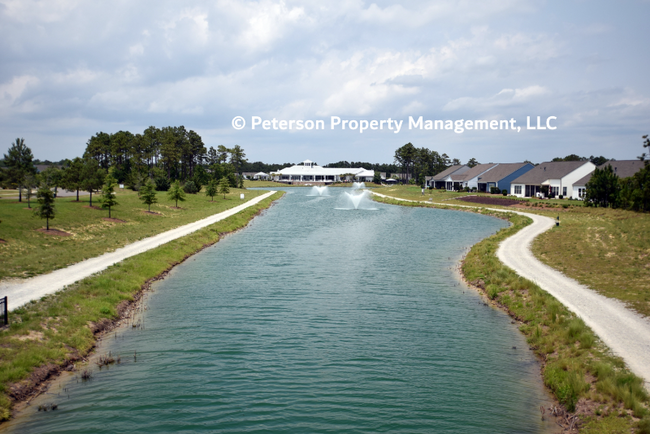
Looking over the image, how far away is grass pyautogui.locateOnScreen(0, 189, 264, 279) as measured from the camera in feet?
82.9

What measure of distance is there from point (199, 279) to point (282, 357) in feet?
40.5

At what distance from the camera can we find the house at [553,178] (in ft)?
257

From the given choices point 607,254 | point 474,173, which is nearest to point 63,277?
point 607,254

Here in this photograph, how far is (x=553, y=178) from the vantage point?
264 ft

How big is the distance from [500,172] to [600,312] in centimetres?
8976

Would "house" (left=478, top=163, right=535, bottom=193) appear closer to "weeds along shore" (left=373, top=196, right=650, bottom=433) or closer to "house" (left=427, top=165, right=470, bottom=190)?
"house" (left=427, top=165, right=470, bottom=190)

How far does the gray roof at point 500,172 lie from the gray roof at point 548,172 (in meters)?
6.25

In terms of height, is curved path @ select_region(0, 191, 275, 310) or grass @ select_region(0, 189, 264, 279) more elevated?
grass @ select_region(0, 189, 264, 279)

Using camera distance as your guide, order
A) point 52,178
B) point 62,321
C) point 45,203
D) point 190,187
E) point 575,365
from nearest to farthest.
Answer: point 575,365, point 62,321, point 45,203, point 52,178, point 190,187

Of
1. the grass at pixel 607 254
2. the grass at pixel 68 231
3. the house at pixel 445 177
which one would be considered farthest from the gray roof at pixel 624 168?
the grass at pixel 68 231

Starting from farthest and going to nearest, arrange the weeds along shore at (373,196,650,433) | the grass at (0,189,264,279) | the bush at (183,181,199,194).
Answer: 1. the bush at (183,181,199,194)
2. the grass at (0,189,264,279)
3. the weeds along shore at (373,196,650,433)

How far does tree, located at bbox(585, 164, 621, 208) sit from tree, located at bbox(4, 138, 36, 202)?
6530cm

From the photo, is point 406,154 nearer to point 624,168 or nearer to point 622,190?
point 624,168

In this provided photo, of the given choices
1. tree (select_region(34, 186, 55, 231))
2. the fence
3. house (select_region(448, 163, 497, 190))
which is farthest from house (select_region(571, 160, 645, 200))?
the fence
